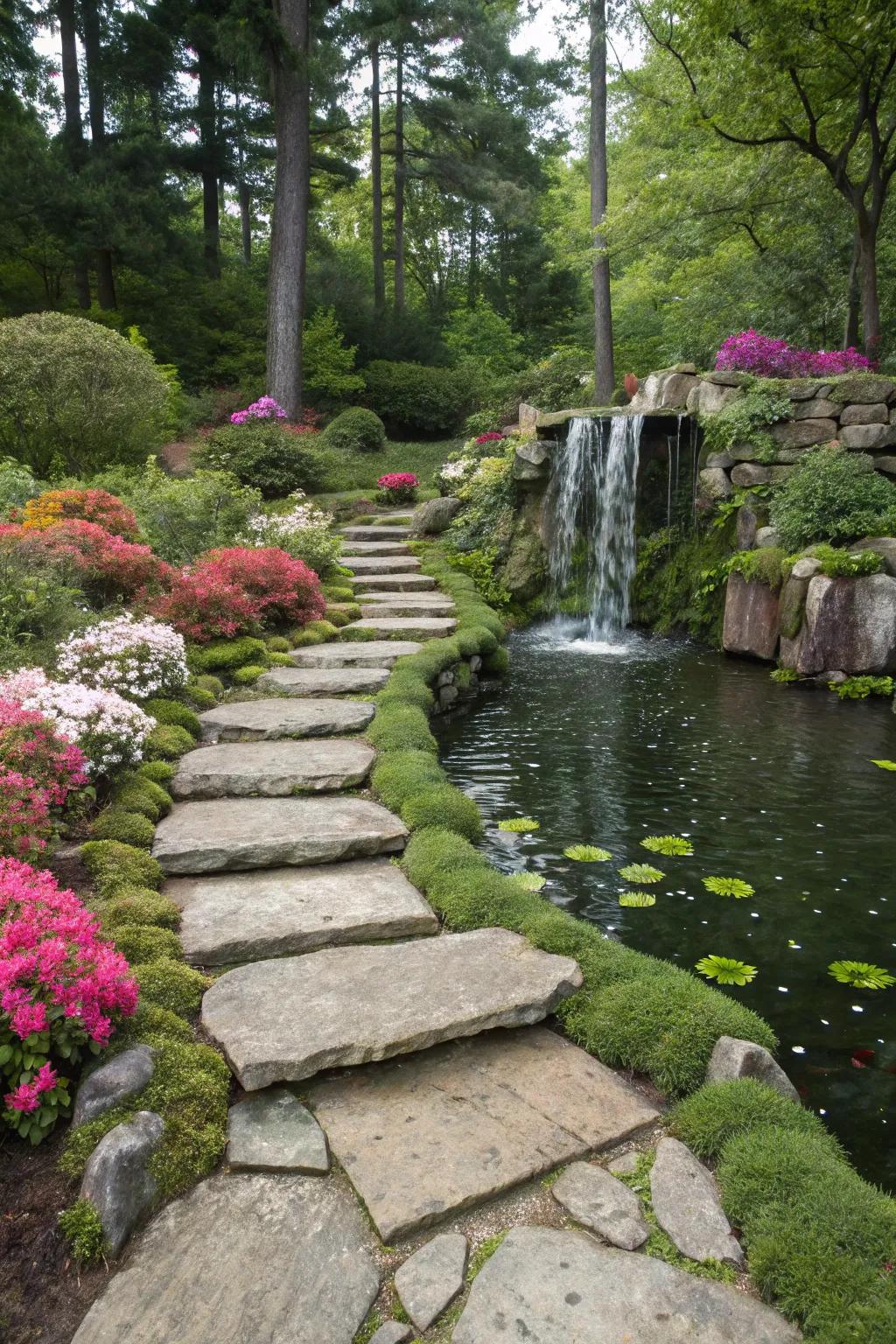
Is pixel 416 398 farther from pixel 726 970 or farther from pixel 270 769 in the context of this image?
pixel 726 970

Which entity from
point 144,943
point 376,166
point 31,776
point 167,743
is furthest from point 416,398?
point 144,943

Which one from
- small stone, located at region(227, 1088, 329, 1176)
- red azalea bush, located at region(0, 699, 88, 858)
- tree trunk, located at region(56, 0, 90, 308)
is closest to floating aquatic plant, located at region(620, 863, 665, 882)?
small stone, located at region(227, 1088, 329, 1176)

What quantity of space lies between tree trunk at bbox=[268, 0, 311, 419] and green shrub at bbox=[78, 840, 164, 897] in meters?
12.5

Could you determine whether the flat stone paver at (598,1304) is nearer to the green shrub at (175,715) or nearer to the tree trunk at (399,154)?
the green shrub at (175,715)

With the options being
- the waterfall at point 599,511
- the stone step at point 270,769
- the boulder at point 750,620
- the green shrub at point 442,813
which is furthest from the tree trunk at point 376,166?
the green shrub at point 442,813

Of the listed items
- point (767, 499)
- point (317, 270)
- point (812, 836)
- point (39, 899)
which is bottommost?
point (812, 836)

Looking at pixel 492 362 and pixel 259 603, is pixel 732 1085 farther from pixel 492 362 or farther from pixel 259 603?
pixel 492 362

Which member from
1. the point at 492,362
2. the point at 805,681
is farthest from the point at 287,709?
the point at 492,362

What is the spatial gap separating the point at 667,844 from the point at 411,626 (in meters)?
3.70

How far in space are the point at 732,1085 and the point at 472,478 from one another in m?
10.4

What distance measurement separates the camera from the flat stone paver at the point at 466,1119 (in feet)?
5.83

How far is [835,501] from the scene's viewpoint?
26.5ft

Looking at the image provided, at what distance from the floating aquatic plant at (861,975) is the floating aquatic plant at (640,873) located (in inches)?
34.3

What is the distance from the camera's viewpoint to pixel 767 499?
9.04 metres
